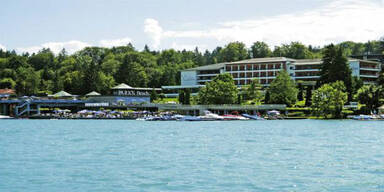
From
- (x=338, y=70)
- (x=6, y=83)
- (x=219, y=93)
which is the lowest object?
(x=219, y=93)

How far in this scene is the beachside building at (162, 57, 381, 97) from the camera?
149000 mm

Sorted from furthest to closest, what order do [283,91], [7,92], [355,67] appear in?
[7,92] < [355,67] < [283,91]

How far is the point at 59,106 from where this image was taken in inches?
5664

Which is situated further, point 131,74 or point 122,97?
point 131,74

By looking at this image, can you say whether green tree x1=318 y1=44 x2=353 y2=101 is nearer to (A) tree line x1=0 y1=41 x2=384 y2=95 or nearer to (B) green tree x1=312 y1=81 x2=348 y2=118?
(B) green tree x1=312 y1=81 x2=348 y2=118

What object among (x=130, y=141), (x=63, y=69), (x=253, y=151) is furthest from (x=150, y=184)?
(x=63, y=69)

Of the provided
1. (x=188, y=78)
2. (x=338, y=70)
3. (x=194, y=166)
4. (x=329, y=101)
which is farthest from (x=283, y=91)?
(x=194, y=166)

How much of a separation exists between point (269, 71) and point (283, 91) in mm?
32453

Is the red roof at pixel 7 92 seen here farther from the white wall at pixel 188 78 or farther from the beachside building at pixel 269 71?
the white wall at pixel 188 78

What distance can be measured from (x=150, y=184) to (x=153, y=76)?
150387 mm

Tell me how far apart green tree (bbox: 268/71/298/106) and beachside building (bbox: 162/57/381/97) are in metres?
18.7

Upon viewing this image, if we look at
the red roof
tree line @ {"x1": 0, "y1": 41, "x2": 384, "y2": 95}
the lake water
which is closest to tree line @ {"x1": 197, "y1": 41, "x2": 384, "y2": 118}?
tree line @ {"x1": 0, "y1": 41, "x2": 384, "y2": 95}

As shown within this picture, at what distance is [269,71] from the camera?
156250 mm

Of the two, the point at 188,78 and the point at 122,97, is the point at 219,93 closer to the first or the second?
the point at 122,97
